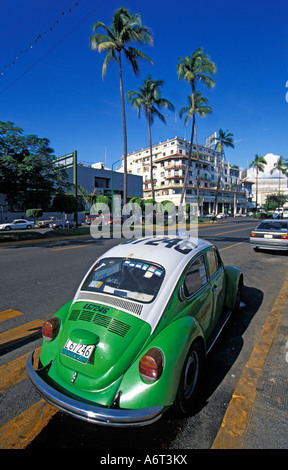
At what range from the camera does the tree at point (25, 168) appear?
14.1m

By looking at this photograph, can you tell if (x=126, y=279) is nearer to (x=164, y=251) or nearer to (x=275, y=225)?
(x=164, y=251)

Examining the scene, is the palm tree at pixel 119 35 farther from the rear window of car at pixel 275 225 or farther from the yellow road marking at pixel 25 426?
the yellow road marking at pixel 25 426

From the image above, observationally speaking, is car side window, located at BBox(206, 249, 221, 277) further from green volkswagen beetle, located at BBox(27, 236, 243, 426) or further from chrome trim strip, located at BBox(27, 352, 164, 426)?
chrome trim strip, located at BBox(27, 352, 164, 426)

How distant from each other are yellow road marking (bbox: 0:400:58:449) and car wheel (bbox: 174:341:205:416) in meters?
1.16

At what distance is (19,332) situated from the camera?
3.60m

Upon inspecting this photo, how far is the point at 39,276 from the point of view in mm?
6785

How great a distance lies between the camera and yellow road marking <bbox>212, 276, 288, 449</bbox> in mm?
1887

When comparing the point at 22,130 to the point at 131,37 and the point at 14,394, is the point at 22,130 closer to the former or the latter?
the point at 131,37

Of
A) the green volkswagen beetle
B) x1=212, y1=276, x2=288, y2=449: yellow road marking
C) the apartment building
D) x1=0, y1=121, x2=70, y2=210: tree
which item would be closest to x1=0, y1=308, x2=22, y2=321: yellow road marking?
the green volkswagen beetle

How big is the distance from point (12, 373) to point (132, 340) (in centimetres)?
161

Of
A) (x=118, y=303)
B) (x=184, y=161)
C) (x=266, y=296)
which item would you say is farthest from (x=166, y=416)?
(x=184, y=161)

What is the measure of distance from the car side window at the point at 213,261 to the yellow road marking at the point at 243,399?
115 cm

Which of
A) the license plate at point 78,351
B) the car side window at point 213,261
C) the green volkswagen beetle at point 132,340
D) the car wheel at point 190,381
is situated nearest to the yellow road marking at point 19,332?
the green volkswagen beetle at point 132,340
